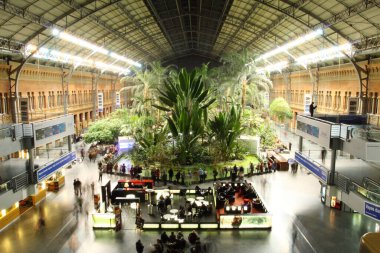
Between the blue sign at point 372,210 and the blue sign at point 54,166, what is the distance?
15.5m

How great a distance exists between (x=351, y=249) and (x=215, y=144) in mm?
15071

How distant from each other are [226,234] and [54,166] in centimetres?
1065

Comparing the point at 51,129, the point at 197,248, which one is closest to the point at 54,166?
the point at 51,129

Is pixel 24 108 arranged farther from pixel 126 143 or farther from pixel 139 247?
pixel 139 247

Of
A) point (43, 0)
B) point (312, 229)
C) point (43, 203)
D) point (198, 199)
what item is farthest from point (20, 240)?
point (43, 0)

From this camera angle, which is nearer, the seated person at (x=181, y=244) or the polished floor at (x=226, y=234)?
the seated person at (x=181, y=244)

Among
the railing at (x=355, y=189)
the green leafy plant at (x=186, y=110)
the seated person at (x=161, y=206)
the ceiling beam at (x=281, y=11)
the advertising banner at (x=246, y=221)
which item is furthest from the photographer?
the green leafy plant at (x=186, y=110)

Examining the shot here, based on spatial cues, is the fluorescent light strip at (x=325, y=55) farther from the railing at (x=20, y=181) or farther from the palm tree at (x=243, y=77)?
the railing at (x=20, y=181)

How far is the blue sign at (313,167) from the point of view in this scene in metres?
17.1

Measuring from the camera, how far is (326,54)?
3167cm

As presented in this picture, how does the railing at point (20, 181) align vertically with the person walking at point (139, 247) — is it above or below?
above

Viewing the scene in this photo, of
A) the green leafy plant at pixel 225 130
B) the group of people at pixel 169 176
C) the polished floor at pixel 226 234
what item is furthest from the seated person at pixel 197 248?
the green leafy plant at pixel 225 130

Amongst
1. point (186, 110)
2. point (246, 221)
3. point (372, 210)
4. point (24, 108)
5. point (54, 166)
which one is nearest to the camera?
point (372, 210)

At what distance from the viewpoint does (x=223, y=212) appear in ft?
56.1
